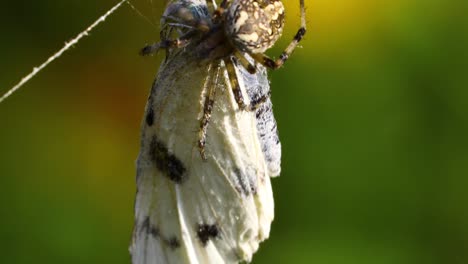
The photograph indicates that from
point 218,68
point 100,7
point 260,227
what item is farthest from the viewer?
point 100,7

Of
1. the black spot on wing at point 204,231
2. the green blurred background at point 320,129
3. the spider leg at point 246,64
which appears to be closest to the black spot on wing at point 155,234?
the black spot on wing at point 204,231

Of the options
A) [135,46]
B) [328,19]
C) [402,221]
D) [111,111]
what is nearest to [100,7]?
[135,46]

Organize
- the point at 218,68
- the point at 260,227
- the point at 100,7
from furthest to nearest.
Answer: the point at 100,7, the point at 260,227, the point at 218,68

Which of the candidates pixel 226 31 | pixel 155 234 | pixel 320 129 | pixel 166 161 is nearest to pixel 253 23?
pixel 226 31

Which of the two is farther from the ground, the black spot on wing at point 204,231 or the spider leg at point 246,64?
the spider leg at point 246,64

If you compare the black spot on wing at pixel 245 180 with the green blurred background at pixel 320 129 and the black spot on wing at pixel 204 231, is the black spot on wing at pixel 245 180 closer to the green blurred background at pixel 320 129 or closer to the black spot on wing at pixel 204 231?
the black spot on wing at pixel 204 231

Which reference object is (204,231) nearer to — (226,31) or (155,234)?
(155,234)

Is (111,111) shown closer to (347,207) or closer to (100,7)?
(100,7)
